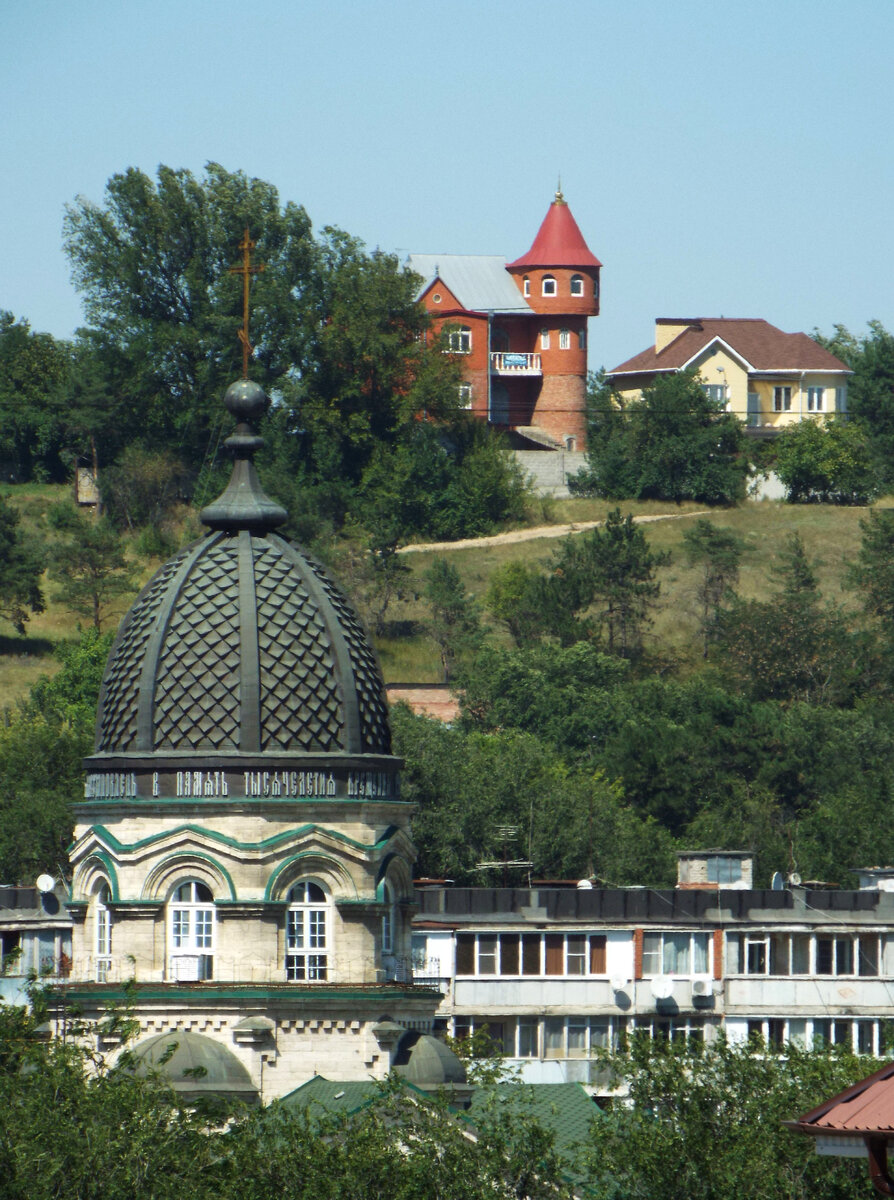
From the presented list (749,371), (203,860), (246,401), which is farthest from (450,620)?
(203,860)

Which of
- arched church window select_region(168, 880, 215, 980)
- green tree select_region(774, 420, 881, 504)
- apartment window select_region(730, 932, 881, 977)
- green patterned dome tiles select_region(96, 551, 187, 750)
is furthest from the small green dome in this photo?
green tree select_region(774, 420, 881, 504)

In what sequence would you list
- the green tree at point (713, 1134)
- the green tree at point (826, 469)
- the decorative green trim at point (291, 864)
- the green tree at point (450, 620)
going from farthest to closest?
the green tree at point (826, 469) → the green tree at point (450, 620) → the decorative green trim at point (291, 864) → the green tree at point (713, 1134)

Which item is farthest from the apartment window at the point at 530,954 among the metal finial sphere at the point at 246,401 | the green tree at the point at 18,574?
the green tree at the point at 18,574

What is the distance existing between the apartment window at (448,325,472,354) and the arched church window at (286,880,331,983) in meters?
105

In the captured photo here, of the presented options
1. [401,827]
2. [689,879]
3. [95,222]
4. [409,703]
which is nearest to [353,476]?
[95,222]

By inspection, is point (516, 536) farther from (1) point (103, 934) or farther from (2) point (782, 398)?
(1) point (103, 934)

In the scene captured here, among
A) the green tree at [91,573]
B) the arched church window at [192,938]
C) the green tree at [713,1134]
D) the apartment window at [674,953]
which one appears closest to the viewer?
the green tree at [713,1134]

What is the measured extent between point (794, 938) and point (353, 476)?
74.2 m

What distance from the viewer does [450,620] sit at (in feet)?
403

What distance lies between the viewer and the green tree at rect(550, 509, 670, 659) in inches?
4850

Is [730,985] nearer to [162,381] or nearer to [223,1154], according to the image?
[223,1154]

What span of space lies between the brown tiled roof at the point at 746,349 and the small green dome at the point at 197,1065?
11776cm

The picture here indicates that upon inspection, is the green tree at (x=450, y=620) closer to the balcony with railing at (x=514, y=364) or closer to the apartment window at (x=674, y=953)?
the balcony with railing at (x=514, y=364)

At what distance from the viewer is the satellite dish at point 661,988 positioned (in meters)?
66.7
